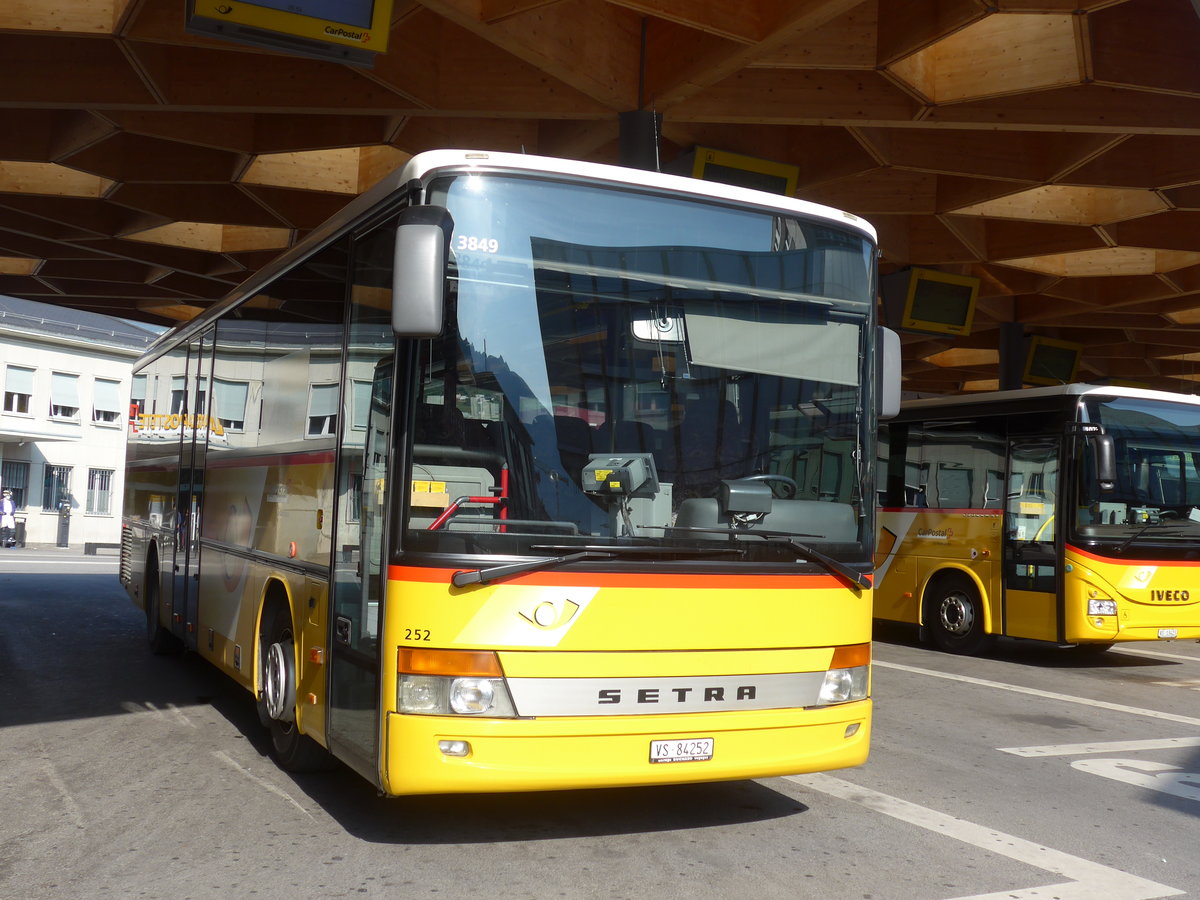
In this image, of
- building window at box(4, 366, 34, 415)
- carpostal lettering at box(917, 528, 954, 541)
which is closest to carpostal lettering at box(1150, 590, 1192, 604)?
carpostal lettering at box(917, 528, 954, 541)

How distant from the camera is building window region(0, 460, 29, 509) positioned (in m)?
45.7

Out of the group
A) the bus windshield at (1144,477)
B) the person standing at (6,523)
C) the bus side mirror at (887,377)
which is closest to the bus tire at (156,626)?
the bus side mirror at (887,377)

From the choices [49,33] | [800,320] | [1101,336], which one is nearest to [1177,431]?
[800,320]

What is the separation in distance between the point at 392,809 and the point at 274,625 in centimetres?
156

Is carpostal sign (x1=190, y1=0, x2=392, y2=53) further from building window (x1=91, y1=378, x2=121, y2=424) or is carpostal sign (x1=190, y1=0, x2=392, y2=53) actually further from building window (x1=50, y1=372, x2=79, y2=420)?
building window (x1=91, y1=378, x2=121, y2=424)

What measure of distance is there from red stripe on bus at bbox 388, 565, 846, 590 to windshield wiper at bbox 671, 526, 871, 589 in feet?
0.18

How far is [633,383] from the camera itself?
17.5 feet

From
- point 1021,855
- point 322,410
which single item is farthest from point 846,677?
point 322,410

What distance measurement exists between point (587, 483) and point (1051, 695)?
7.34 meters

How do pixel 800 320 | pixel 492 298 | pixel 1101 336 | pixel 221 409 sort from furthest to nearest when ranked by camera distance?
pixel 1101 336 < pixel 221 409 < pixel 800 320 < pixel 492 298

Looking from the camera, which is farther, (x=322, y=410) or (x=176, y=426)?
(x=176, y=426)

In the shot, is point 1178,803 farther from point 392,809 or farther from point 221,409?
point 221,409

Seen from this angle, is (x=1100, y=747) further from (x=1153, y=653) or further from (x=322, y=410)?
(x=1153, y=653)

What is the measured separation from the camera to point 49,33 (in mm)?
9656
